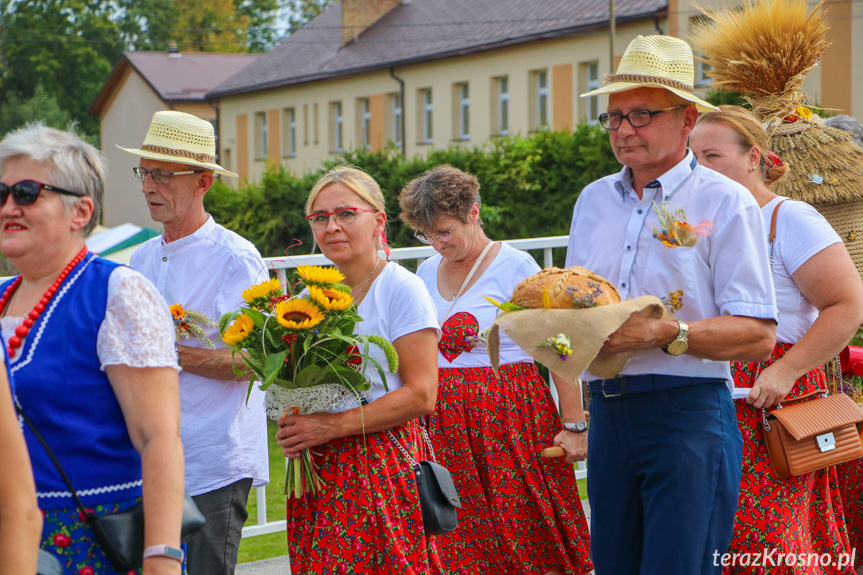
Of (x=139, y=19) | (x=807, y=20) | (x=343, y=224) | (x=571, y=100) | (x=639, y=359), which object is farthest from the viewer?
(x=139, y=19)

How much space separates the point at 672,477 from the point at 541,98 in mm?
28945

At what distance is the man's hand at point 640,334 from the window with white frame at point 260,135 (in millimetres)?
43489

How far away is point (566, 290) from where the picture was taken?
2.87m

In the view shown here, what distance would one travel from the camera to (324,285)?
327 cm

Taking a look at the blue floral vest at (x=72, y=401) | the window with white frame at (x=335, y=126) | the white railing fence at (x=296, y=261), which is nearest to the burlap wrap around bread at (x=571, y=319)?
the blue floral vest at (x=72, y=401)

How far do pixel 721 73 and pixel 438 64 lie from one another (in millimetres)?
31001

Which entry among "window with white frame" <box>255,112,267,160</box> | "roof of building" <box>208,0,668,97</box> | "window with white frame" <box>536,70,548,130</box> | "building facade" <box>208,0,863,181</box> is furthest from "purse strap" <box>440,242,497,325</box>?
"window with white frame" <box>255,112,267,160</box>

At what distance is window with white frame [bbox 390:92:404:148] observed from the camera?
3709cm

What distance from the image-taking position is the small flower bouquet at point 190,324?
3621 millimetres

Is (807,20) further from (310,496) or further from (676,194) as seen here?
(310,496)

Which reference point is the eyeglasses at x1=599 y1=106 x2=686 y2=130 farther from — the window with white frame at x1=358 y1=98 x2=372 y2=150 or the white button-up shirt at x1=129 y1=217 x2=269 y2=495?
the window with white frame at x1=358 y1=98 x2=372 y2=150

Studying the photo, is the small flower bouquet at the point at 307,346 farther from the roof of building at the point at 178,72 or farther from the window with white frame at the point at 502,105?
the roof of building at the point at 178,72

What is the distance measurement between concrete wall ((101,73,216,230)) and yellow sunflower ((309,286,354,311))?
45.0 metres

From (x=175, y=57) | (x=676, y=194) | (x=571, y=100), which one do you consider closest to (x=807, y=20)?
(x=676, y=194)
